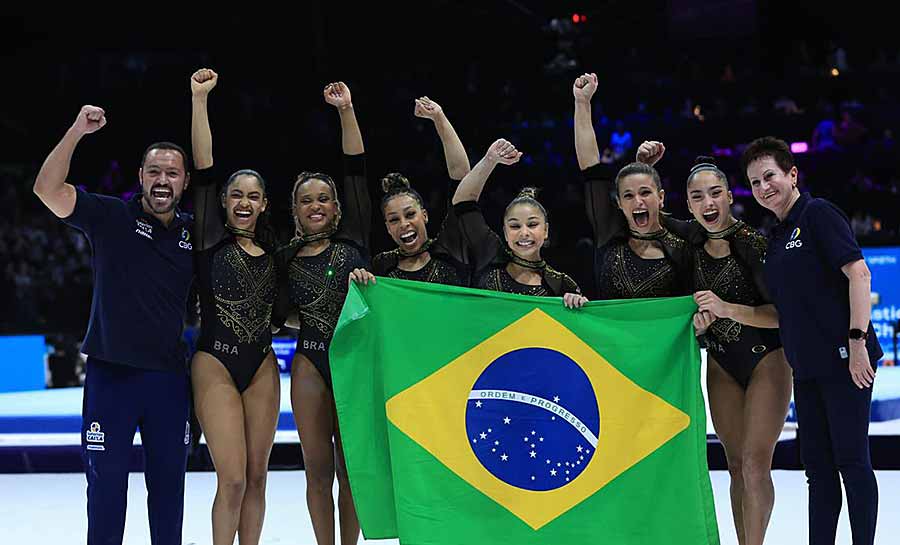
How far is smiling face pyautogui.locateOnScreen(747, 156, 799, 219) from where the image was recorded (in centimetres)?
396

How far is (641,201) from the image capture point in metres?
4.17

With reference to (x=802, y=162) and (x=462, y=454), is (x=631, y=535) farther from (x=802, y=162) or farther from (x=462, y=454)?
(x=802, y=162)

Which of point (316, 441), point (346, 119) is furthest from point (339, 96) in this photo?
point (316, 441)

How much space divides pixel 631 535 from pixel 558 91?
10.8 metres

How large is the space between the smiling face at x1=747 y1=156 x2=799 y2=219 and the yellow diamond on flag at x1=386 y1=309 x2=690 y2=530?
89 cm

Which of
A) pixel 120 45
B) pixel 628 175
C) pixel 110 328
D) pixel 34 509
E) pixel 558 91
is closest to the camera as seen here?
pixel 110 328

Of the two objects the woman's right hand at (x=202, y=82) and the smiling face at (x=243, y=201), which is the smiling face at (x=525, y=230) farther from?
the woman's right hand at (x=202, y=82)

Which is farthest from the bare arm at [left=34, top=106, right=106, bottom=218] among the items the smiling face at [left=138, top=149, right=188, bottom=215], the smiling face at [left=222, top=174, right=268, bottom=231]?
the smiling face at [left=222, top=174, right=268, bottom=231]

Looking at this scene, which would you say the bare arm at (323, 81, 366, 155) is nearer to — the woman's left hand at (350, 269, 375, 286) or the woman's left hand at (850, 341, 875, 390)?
the woman's left hand at (350, 269, 375, 286)

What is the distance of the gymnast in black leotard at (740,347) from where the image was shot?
13.2 feet

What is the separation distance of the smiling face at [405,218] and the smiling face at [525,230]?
1.26ft

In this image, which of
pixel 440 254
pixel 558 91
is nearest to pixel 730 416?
pixel 440 254

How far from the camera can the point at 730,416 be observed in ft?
13.7

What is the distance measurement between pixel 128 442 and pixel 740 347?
2489 millimetres
